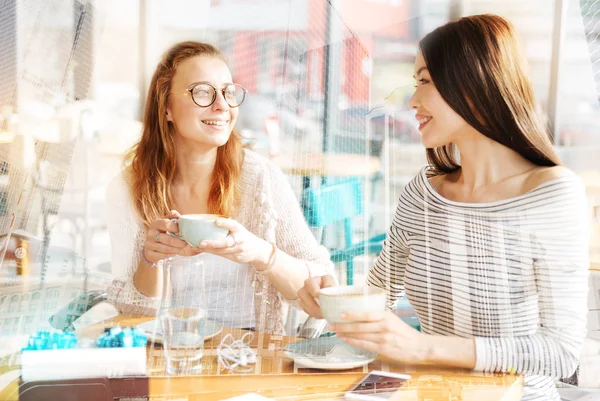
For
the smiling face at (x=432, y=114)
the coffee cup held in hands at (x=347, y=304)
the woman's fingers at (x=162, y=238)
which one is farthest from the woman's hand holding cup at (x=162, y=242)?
the smiling face at (x=432, y=114)

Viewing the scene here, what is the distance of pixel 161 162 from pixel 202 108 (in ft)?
0.33

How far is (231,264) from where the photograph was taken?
0.93 m

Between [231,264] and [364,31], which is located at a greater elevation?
[364,31]

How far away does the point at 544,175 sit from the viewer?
77 centimetres

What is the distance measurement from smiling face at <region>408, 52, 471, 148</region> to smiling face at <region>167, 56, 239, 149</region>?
255 mm

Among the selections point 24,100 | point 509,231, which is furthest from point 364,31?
point 24,100

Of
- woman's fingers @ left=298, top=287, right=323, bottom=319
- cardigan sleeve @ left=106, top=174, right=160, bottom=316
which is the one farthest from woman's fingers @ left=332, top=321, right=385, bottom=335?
cardigan sleeve @ left=106, top=174, right=160, bottom=316

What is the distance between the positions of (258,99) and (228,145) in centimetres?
8

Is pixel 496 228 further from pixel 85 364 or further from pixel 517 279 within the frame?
pixel 85 364

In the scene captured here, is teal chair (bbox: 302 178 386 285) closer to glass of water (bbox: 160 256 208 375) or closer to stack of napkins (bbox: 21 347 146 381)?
glass of water (bbox: 160 256 208 375)

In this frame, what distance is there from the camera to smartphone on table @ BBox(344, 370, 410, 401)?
0.75 metres

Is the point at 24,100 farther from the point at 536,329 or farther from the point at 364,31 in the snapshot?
the point at 536,329

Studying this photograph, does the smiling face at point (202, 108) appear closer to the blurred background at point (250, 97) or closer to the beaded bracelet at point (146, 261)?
the blurred background at point (250, 97)

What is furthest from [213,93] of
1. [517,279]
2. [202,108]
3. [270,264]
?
[517,279]
